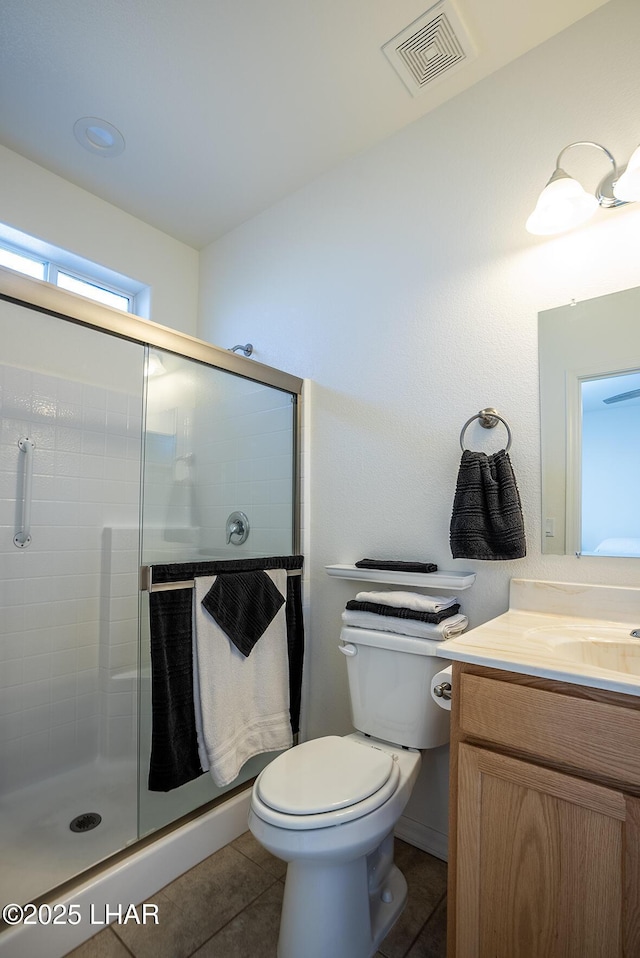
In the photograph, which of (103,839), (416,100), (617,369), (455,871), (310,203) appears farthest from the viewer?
(310,203)

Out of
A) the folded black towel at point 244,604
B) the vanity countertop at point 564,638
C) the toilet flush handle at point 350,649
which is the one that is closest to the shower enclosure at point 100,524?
the folded black towel at point 244,604

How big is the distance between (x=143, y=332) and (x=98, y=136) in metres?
0.99

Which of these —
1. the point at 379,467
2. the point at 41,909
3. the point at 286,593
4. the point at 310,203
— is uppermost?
the point at 310,203

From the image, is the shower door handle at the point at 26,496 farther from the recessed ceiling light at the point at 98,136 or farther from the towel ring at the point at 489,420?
the towel ring at the point at 489,420

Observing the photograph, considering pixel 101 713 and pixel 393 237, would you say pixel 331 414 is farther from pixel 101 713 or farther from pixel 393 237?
pixel 101 713

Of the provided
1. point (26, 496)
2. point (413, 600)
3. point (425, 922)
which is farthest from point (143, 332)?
point (425, 922)

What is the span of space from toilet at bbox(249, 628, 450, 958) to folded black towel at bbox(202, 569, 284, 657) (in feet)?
1.24

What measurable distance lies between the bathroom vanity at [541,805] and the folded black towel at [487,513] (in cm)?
37

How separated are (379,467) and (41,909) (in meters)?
1.59

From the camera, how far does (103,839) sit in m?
1.44

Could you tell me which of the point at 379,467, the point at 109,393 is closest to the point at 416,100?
the point at 379,467

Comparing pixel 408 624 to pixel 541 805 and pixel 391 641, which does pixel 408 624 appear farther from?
pixel 541 805

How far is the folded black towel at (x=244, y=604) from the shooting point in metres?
1.55

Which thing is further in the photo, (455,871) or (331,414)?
(331,414)
